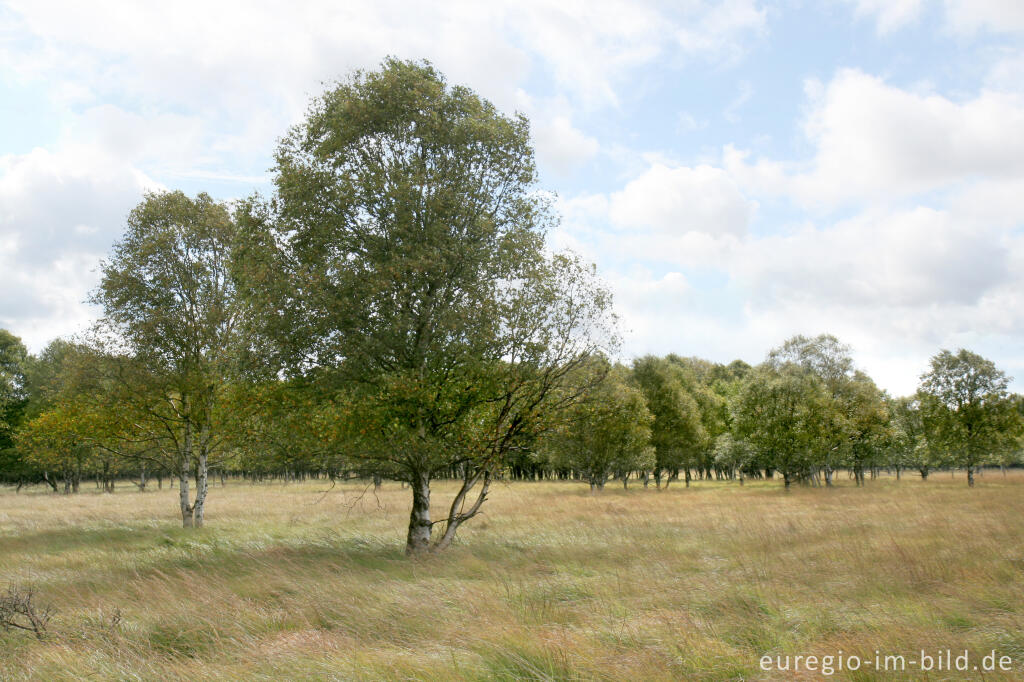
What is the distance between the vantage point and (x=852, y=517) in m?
23.0

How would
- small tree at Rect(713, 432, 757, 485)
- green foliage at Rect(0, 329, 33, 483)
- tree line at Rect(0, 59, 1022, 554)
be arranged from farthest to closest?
small tree at Rect(713, 432, 757, 485)
green foliage at Rect(0, 329, 33, 483)
tree line at Rect(0, 59, 1022, 554)

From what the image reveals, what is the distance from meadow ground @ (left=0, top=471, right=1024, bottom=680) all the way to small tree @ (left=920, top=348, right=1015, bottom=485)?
40542 millimetres

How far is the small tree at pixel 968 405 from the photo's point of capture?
53.2 meters

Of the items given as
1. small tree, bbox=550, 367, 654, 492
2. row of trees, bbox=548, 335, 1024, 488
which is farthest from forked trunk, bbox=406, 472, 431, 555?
small tree, bbox=550, 367, 654, 492

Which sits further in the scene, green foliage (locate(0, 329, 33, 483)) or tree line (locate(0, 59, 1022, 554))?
green foliage (locate(0, 329, 33, 483))

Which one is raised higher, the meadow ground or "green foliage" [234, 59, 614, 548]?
"green foliage" [234, 59, 614, 548]

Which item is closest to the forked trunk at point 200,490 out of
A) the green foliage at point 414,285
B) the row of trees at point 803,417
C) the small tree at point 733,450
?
the green foliage at point 414,285

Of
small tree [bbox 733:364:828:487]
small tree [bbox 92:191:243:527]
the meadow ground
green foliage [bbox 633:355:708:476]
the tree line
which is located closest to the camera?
the meadow ground

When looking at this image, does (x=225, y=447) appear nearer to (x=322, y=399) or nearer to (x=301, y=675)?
(x=322, y=399)

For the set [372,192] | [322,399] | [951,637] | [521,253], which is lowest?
[951,637]

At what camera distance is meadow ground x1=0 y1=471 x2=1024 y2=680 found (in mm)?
6883

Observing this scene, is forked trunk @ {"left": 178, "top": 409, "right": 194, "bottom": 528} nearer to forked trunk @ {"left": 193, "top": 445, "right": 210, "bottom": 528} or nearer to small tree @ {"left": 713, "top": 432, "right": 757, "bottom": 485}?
forked trunk @ {"left": 193, "top": 445, "right": 210, "bottom": 528}

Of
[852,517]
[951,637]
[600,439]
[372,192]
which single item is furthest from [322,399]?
[600,439]

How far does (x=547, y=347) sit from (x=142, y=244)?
19.7 meters
